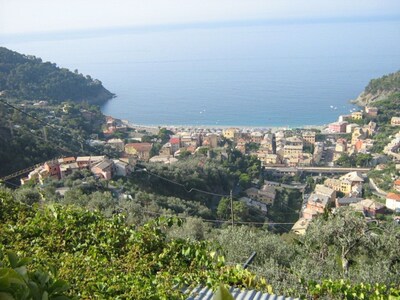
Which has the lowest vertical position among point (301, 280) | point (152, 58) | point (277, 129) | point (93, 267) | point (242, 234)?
point (277, 129)

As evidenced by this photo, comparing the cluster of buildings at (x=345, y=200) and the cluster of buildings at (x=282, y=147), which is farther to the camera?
the cluster of buildings at (x=282, y=147)

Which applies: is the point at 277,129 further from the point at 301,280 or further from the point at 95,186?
the point at 301,280

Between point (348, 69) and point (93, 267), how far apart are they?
75490mm

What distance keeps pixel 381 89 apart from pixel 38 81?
123 ft

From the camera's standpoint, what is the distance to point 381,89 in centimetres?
4428

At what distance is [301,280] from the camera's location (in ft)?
10.1

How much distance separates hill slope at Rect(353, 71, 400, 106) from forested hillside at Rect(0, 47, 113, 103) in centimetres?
3328

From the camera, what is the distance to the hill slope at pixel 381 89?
42.8 m

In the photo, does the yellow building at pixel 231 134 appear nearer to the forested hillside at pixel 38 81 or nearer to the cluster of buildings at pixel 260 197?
the cluster of buildings at pixel 260 197

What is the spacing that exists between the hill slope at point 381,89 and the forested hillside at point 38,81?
3328 centimetres

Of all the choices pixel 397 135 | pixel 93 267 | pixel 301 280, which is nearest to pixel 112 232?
pixel 93 267

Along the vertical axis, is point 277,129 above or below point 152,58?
below

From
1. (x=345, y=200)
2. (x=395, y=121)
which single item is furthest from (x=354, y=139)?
(x=345, y=200)

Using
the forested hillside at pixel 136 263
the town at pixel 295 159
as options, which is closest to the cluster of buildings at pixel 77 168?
the town at pixel 295 159
